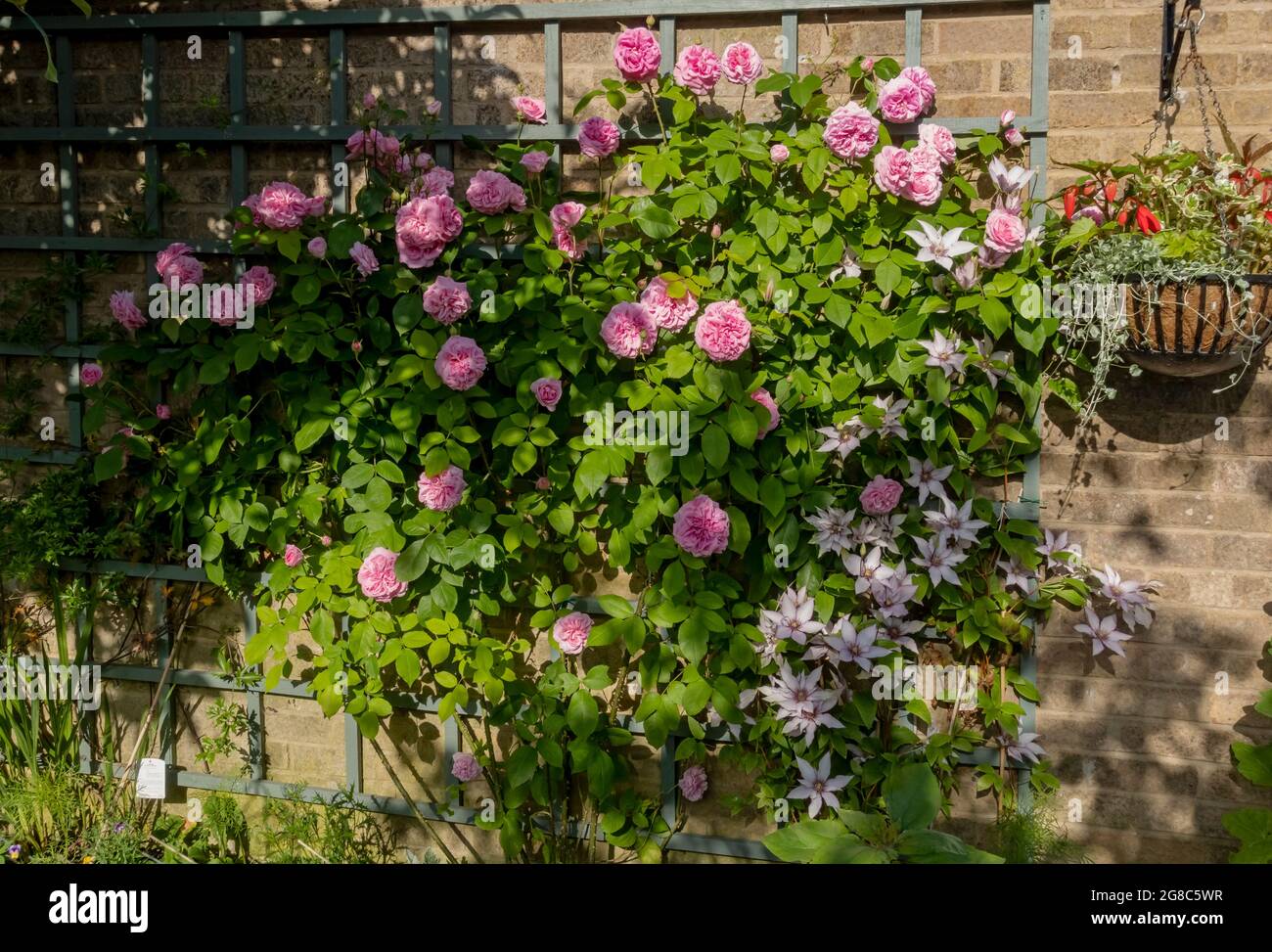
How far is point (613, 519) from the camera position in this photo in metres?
2.82

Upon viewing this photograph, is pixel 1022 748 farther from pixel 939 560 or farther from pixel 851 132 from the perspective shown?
pixel 851 132

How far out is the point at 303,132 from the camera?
304 cm

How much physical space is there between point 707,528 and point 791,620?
13.1 inches

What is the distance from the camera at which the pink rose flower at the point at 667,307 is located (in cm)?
271

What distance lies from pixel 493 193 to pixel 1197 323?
1.75 m

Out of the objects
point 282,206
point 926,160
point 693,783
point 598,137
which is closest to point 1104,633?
point 693,783

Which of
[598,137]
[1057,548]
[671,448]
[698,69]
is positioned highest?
[698,69]

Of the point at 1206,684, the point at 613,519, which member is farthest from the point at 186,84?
the point at 1206,684

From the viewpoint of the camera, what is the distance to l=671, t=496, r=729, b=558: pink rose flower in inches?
106

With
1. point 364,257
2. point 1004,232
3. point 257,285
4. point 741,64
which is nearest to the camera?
point 1004,232

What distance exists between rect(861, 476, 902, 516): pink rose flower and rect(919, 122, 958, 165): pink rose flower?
81 cm

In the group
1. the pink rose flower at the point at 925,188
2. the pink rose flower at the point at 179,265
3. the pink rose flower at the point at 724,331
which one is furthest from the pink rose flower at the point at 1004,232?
the pink rose flower at the point at 179,265

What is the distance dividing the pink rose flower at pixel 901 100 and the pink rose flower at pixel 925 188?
15 centimetres

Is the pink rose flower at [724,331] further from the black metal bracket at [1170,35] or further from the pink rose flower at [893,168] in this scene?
the black metal bracket at [1170,35]
